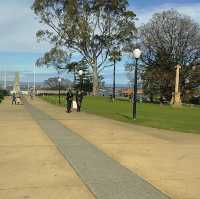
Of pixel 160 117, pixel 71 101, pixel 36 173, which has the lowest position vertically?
pixel 160 117

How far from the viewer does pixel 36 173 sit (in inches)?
382

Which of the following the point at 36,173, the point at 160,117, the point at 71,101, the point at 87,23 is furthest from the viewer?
the point at 87,23

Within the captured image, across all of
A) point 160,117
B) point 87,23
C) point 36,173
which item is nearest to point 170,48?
point 87,23

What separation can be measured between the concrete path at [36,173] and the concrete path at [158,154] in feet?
4.18

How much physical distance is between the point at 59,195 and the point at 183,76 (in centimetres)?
6372

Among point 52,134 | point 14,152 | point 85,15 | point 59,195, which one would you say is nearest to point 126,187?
point 59,195

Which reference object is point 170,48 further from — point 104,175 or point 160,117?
point 104,175

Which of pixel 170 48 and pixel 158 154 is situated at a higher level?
pixel 170 48

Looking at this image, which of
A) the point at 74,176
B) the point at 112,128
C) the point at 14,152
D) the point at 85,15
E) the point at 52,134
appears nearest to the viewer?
the point at 74,176

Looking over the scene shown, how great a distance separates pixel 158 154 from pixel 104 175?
3.27 metres

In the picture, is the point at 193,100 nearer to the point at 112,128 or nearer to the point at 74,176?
the point at 112,128

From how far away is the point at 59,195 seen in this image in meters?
7.91

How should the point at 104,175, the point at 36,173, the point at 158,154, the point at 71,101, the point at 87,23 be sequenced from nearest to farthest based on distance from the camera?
1. the point at 104,175
2. the point at 36,173
3. the point at 158,154
4. the point at 71,101
5. the point at 87,23

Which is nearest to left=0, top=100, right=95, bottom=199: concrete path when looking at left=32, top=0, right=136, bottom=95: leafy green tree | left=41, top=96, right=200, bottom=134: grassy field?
left=41, top=96, right=200, bottom=134: grassy field
